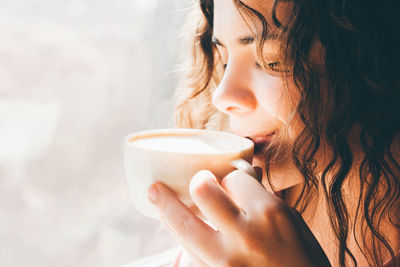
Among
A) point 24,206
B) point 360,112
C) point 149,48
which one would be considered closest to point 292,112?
point 360,112

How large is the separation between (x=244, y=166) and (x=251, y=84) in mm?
184

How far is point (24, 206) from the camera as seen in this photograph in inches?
30.2

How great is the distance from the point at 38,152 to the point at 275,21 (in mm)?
573

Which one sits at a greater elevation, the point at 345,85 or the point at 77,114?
the point at 345,85

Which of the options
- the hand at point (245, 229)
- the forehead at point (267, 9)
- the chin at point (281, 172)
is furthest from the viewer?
the chin at point (281, 172)

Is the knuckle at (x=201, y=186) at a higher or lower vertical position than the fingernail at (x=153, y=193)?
higher

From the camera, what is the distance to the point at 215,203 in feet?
1.48

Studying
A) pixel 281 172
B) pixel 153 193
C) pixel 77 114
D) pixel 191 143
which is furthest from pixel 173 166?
pixel 77 114

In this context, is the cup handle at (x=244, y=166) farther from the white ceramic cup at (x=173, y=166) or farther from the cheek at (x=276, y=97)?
the cheek at (x=276, y=97)

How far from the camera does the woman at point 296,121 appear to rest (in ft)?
1.48

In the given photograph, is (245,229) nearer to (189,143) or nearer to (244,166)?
(244,166)

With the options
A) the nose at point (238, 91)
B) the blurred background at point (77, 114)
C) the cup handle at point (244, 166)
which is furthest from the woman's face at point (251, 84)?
the blurred background at point (77, 114)

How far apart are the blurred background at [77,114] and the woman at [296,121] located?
34 centimetres

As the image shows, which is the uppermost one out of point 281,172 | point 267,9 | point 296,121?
point 267,9
